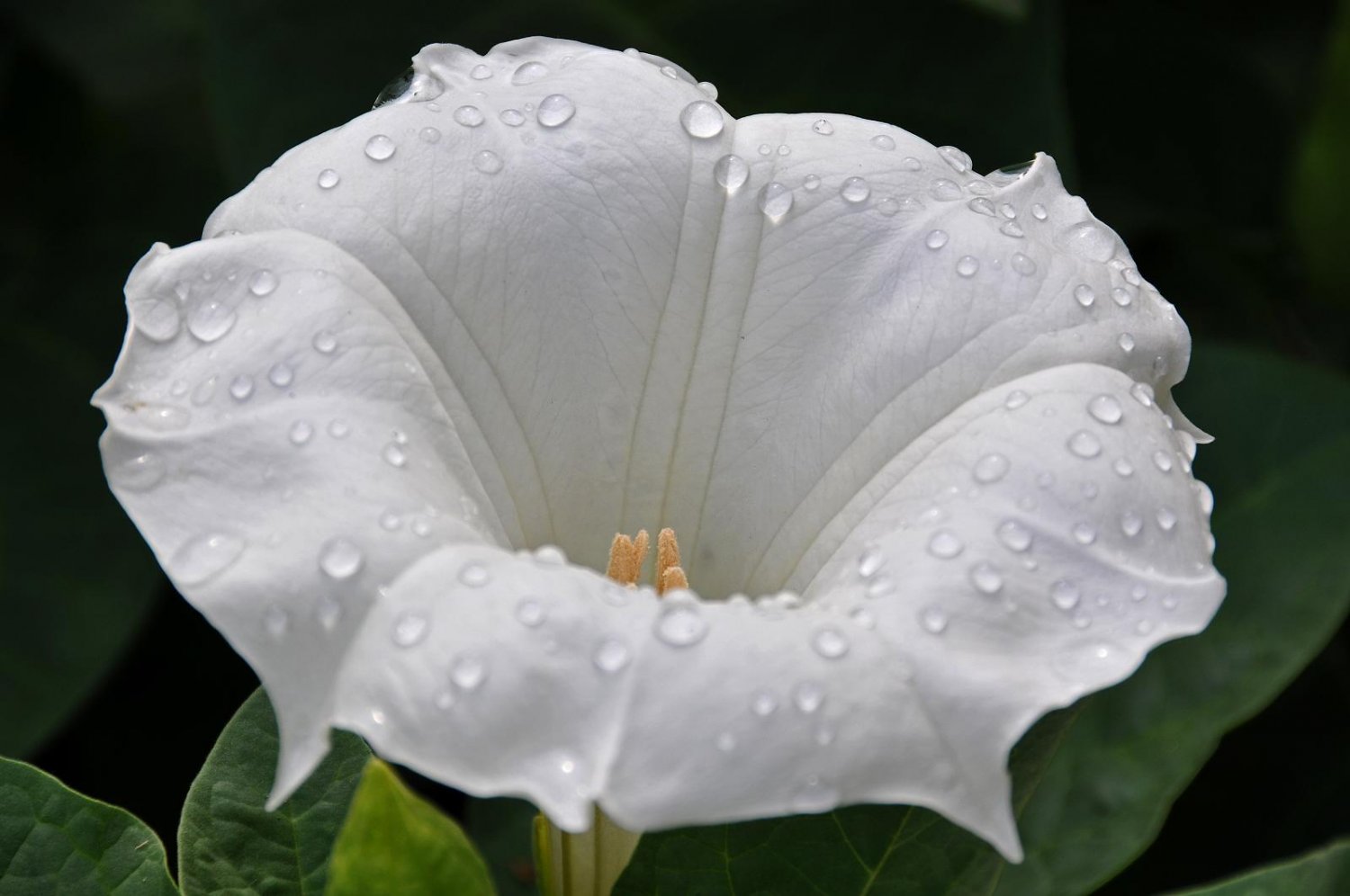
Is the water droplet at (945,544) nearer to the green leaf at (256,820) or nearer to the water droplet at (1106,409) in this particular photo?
the water droplet at (1106,409)

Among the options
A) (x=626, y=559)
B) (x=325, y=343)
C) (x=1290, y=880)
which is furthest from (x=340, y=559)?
(x=1290, y=880)

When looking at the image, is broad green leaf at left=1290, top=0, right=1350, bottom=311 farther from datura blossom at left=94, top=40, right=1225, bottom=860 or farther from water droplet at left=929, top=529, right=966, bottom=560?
water droplet at left=929, top=529, right=966, bottom=560

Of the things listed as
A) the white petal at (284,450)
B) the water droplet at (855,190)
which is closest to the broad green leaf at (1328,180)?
the water droplet at (855,190)

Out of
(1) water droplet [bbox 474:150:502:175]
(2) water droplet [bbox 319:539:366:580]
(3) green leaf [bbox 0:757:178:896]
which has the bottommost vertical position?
(3) green leaf [bbox 0:757:178:896]

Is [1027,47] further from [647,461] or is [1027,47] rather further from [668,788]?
[668,788]

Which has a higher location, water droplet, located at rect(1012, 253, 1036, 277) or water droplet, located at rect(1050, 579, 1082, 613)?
water droplet, located at rect(1012, 253, 1036, 277)

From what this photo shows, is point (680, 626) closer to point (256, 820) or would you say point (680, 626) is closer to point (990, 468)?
point (990, 468)

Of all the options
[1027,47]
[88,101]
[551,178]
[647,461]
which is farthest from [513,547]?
[88,101]

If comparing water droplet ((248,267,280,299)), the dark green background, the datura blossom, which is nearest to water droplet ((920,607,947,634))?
the datura blossom
